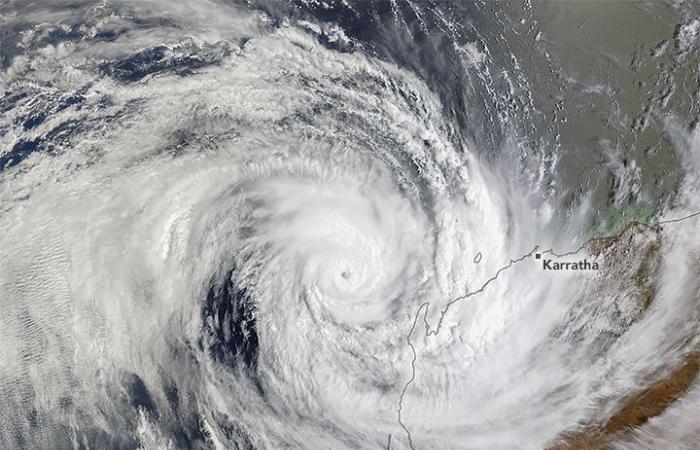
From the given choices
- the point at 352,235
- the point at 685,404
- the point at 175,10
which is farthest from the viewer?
the point at 175,10

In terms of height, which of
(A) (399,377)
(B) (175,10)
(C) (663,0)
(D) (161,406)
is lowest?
(D) (161,406)

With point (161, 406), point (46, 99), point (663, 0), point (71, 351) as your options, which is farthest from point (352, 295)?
point (663, 0)

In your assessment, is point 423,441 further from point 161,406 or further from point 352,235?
point 161,406

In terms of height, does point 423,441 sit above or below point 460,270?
below

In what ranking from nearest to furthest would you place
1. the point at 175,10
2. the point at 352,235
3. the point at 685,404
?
1. the point at 685,404
2. the point at 352,235
3. the point at 175,10

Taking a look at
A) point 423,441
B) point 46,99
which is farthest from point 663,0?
point 46,99

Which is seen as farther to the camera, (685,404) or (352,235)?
(352,235)
